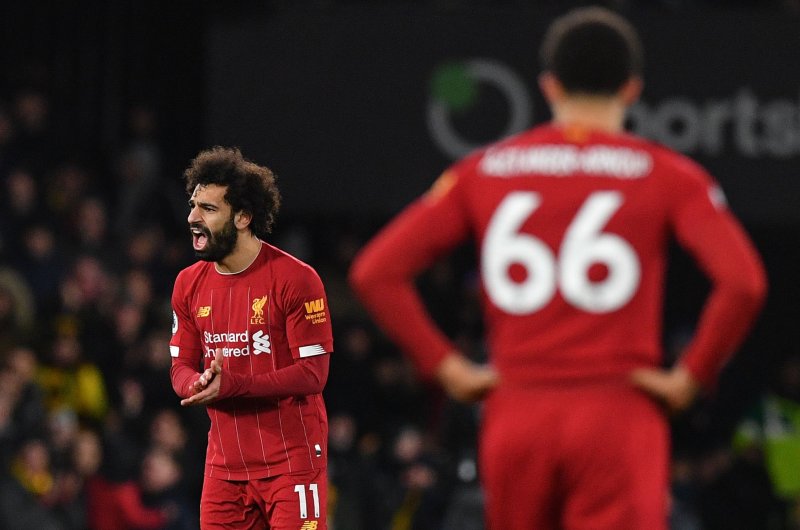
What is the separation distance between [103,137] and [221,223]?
953cm

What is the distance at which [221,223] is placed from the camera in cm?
606

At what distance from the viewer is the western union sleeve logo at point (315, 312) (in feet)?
19.4

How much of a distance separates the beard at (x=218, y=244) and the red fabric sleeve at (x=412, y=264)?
6.97 feet

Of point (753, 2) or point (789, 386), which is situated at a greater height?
point (753, 2)

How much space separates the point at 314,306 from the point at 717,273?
7.97ft

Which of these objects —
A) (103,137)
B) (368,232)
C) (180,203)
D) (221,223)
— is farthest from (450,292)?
(221,223)

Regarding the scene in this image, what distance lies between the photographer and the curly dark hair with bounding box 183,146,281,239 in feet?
20.2

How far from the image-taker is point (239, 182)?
244 inches

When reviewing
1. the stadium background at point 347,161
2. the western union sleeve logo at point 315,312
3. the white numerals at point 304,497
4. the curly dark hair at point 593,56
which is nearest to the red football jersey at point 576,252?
the curly dark hair at point 593,56

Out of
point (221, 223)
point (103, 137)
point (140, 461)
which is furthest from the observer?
point (103, 137)

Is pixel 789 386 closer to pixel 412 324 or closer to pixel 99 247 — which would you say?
pixel 99 247

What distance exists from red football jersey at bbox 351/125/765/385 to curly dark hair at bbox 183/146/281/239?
227cm

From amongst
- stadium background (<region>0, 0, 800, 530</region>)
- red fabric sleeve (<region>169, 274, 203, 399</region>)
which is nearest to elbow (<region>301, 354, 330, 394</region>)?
red fabric sleeve (<region>169, 274, 203, 399</region>)

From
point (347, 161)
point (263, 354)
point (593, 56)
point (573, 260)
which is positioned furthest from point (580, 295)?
point (347, 161)
